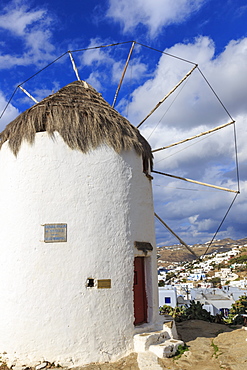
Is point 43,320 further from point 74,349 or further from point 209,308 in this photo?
point 209,308

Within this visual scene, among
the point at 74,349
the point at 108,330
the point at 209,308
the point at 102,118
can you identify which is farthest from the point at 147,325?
the point at 209,308

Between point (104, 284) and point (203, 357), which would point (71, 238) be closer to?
point (104, 284)

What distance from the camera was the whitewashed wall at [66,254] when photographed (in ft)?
21.1

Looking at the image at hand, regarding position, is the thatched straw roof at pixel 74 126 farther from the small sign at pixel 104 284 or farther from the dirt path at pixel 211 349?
the dirt path at pixel 211 349

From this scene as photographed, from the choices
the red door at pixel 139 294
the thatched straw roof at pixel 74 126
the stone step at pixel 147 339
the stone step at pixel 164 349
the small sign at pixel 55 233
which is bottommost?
the stone step at pixel 164 349

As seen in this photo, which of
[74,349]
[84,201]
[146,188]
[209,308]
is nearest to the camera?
[74,349]

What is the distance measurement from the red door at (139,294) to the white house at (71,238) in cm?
2

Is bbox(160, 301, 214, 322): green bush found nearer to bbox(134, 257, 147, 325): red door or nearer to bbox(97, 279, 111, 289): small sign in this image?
bbox(134, 257, 147, 325): red door

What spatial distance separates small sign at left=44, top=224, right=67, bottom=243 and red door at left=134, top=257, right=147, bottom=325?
2.01 metres

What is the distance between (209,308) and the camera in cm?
1644

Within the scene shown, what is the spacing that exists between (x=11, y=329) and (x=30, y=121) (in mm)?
4285

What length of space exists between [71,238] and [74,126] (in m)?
2.37

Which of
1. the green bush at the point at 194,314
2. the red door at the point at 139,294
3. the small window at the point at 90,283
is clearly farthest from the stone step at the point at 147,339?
the green bush at the point at 194,314

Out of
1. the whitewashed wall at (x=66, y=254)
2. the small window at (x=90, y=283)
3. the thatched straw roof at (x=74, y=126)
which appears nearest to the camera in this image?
the whitewashed wall at (x=66, y=254)
